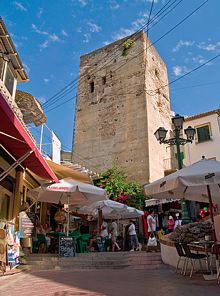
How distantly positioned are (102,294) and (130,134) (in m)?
16.8

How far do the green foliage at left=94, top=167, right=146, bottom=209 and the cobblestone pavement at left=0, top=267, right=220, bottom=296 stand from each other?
37.4ft

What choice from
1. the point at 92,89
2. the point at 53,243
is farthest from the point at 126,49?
the point at 53,243

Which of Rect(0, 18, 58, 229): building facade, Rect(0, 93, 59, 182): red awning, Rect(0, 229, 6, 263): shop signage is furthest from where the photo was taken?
Rect(0, 229, 6, 263): shop signage

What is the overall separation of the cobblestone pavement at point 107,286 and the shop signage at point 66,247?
2.46 m

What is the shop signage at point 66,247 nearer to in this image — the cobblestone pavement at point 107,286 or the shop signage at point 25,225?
the shop signage at point 25,225

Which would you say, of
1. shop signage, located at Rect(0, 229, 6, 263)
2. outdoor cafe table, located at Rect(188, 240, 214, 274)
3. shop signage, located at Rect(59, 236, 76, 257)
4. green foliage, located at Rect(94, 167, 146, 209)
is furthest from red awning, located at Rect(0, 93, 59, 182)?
green foliage, located at Rect(94, 167, 146, 209)

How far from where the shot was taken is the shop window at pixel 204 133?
22.4m

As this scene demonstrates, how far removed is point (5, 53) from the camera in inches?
419

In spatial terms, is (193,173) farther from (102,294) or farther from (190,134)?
(190,134)

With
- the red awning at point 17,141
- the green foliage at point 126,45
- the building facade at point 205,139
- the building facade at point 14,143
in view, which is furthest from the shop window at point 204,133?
the red awning at point 17,141

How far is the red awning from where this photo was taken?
5645 mm

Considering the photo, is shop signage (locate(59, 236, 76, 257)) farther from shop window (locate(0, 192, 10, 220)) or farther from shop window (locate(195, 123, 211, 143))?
shop window (locate(195, 123, 211, 143))

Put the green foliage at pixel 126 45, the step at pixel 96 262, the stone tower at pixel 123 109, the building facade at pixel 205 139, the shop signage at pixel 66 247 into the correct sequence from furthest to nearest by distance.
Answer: the green foliage at pixel 126 45 < the building facade at pixel 205 139 < the stone tower at pixel 123 109 < the shop signage at pixel 66 247 < the step at pixel 96 262

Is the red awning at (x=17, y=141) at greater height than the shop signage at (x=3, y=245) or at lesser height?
greater
